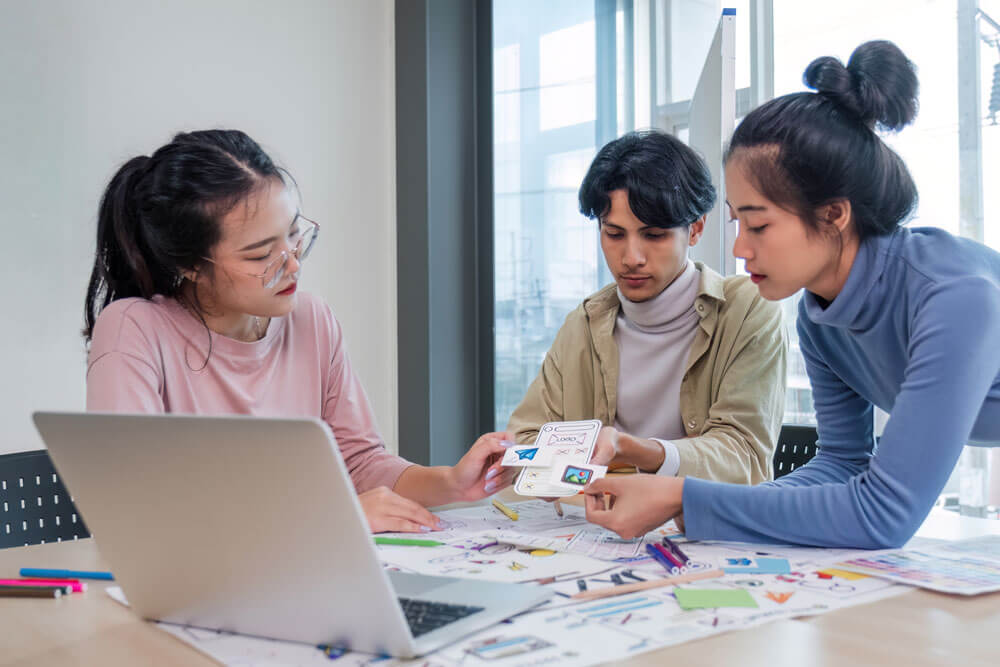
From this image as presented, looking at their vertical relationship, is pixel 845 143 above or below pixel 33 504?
above

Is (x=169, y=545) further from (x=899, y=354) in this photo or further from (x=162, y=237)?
(x=899, y=354)

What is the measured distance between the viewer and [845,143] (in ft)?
3.81

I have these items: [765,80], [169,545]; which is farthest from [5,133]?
[765,80]

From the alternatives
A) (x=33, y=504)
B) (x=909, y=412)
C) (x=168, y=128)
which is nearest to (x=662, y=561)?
(x=909, y=412)

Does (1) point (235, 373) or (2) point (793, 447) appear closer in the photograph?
(1) point (235, 373)

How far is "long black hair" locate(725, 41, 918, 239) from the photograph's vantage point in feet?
3.79

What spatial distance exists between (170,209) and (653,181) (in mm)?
886

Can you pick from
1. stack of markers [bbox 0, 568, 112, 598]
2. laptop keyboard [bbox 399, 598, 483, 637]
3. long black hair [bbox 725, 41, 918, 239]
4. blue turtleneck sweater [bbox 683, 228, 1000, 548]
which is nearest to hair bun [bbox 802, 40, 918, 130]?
long black hair [bbox 725, 41, 918, 239]

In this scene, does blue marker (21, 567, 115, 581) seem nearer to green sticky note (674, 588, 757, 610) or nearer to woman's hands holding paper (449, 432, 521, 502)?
woman's hands holding paper (449, 432, 521, 502)

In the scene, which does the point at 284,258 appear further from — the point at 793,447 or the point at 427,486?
the point at 793,447

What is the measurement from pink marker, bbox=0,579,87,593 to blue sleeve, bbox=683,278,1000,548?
71 centimetres

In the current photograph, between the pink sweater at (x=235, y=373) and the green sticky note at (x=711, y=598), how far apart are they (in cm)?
74

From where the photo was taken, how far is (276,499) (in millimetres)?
643

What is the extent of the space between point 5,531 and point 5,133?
52.8 inches
